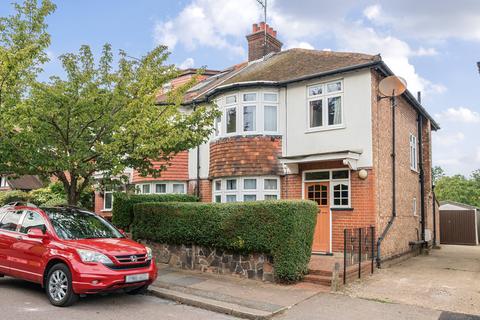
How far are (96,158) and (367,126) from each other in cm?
734

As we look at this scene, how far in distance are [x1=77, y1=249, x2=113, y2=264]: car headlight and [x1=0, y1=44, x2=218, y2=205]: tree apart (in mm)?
2828

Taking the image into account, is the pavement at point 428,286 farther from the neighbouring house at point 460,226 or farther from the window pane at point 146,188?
the neighbouring house at point 460,226

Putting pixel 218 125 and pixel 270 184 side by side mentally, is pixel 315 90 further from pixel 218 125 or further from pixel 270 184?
pixel 218 125

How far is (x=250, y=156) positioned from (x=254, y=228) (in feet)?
15.4

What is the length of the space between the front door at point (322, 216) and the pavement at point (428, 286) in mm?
1983

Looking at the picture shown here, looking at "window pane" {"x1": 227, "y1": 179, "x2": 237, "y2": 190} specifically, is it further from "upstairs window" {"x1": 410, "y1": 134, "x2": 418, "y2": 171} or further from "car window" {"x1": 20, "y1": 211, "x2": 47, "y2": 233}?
"car window" {"x1": 20, "y1": 211, "x2": 47, "y2": 233}

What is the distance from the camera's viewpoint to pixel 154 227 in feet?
37.3

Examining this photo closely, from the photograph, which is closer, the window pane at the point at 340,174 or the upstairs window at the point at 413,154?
the window pane at the point at 340,174

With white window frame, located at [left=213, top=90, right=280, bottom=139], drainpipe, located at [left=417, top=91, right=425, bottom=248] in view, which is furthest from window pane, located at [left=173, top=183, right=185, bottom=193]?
drainpipe, located at [left=417, top=91, right=425, bottom=248]

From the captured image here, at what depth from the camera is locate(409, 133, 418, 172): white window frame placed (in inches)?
633

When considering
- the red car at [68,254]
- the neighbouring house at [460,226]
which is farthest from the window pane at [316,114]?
the neighbouring house at [460,226]

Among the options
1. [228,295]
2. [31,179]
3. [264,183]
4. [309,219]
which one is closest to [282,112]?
[264,183]

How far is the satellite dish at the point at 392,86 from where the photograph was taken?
40.8 feet

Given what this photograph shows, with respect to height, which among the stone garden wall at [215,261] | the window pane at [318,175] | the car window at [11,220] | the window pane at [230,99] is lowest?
the stone garden wall at [215,261]
